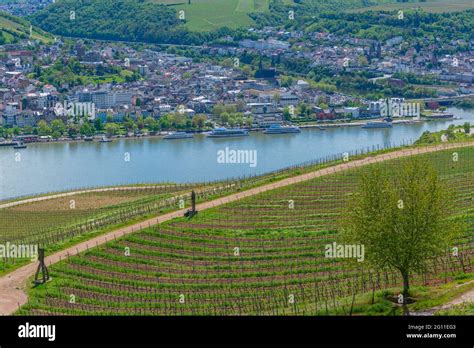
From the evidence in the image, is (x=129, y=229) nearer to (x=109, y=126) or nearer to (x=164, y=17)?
(x=109, y=126)

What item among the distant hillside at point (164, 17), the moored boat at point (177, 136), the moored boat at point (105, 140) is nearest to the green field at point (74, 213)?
the moored boat at point (105, 140)

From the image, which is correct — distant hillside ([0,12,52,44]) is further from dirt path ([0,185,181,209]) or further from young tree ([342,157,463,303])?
young tree ([342,157,463,303])

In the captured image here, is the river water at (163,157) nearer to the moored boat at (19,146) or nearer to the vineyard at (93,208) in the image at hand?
the moored boat at (19,146)

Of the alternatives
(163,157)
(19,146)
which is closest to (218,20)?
(19,146)

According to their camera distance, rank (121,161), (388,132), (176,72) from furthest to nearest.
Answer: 1. (176,72)
2. (388,132)
3. (121,161)

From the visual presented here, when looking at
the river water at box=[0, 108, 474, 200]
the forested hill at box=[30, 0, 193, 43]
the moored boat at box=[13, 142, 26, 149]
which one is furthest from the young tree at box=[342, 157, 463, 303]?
the forested hill at box=[30, 0, 193, 43]

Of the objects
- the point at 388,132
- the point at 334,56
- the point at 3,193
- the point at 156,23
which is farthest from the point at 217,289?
the point at 156,23
